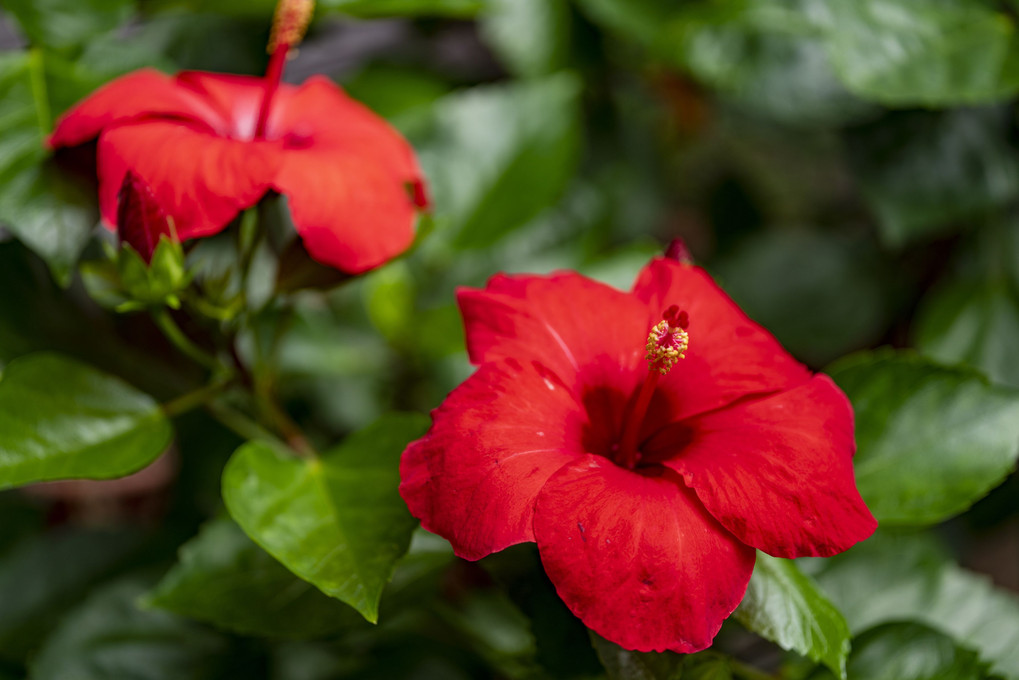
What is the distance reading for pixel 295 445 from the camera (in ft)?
2.38

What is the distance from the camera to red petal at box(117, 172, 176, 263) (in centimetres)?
52

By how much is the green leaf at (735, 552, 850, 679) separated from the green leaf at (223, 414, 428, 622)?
222 mm

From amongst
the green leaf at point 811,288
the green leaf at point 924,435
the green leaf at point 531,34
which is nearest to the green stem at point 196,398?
the green leaf at point 924,435

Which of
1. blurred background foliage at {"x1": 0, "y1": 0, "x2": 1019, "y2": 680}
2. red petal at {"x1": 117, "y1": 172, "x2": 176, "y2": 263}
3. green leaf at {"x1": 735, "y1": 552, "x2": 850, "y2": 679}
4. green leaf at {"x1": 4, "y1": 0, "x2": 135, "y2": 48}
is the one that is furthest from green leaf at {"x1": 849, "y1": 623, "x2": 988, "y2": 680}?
green leaf at {"x1": 4, "y1": 0, "x2": 135, "y2": 48}

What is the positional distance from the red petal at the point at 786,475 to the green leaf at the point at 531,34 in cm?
71

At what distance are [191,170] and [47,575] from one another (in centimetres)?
56

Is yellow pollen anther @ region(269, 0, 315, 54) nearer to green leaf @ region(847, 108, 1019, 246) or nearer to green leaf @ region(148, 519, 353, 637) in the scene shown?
green leaf @ region(148, 519, 353, 637)

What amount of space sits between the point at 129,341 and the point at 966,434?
0.76 meters

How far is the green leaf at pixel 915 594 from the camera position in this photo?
736 mm

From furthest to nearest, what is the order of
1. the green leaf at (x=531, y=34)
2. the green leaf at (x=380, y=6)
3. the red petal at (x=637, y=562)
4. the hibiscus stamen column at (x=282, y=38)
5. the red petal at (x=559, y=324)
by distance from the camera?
1. the green leaf at (x=531, y=34)
2. the green leaf at (x=380, y=6)
3. the hibiscus stamen column at (x=282, y=38)
4. the red petal at (x=559, y=324)
5. the red petal at (x=637, y=562)

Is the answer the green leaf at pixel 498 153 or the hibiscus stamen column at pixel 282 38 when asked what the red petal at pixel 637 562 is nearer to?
the hibiscus stamen column at pixel 282 38

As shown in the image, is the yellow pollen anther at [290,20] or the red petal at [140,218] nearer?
the red petal at [140,218]

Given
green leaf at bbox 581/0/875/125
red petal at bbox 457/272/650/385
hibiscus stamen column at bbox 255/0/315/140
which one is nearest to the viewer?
red petal at bbox 457/272/650/385

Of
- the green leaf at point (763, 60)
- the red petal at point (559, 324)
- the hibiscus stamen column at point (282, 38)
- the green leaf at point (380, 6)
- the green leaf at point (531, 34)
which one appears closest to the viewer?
the red petal at point (559, 324)
